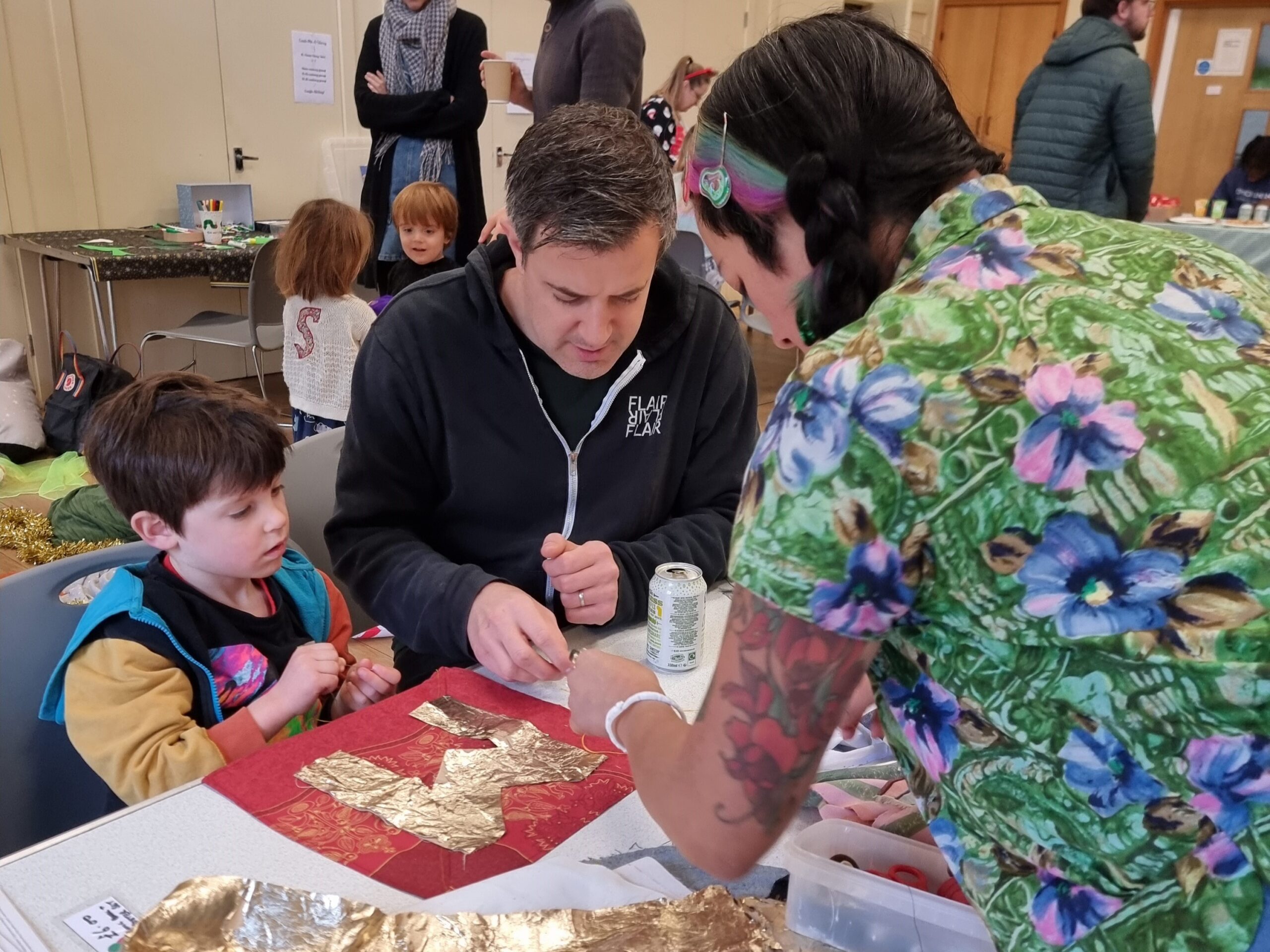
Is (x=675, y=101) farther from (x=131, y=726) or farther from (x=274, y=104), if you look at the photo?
(x=131, y=726)

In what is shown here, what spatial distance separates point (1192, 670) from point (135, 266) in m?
4.14

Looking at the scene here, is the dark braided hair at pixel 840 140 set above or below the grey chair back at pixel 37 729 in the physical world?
above

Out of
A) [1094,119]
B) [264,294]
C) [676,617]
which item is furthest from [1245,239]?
[676,617]

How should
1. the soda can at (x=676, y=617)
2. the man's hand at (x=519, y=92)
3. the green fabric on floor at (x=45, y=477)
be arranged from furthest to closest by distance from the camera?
the green fabric on floor at (x=45, y=477), the man's hand at (x=519, y=92), the soda can at (x=676, y=617)

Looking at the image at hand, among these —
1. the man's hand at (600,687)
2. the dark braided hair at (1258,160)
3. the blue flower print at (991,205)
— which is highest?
the blue flower print at (991,205)

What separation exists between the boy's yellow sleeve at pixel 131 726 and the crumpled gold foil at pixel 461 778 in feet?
0.61

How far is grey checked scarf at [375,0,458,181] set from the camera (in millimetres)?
3936

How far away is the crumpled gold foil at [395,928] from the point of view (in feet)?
2.51

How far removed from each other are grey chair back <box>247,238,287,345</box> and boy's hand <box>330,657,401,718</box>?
9.31 ft

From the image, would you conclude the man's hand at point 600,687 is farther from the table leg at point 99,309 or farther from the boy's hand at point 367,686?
the table leg at point 99,309

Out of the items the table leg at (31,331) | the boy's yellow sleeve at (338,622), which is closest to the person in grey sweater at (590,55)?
the boy's yellow sleeve at (338,622)

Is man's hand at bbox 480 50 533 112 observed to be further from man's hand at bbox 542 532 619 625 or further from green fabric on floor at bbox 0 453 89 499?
man's hand at bbox 542 532 619 625

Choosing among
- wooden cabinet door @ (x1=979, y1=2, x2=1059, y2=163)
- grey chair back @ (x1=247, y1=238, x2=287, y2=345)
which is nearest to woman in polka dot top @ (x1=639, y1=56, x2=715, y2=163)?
grey chair back @ (x1=247, y1=238, x2=287, y2=345)

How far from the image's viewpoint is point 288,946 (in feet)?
2.52
